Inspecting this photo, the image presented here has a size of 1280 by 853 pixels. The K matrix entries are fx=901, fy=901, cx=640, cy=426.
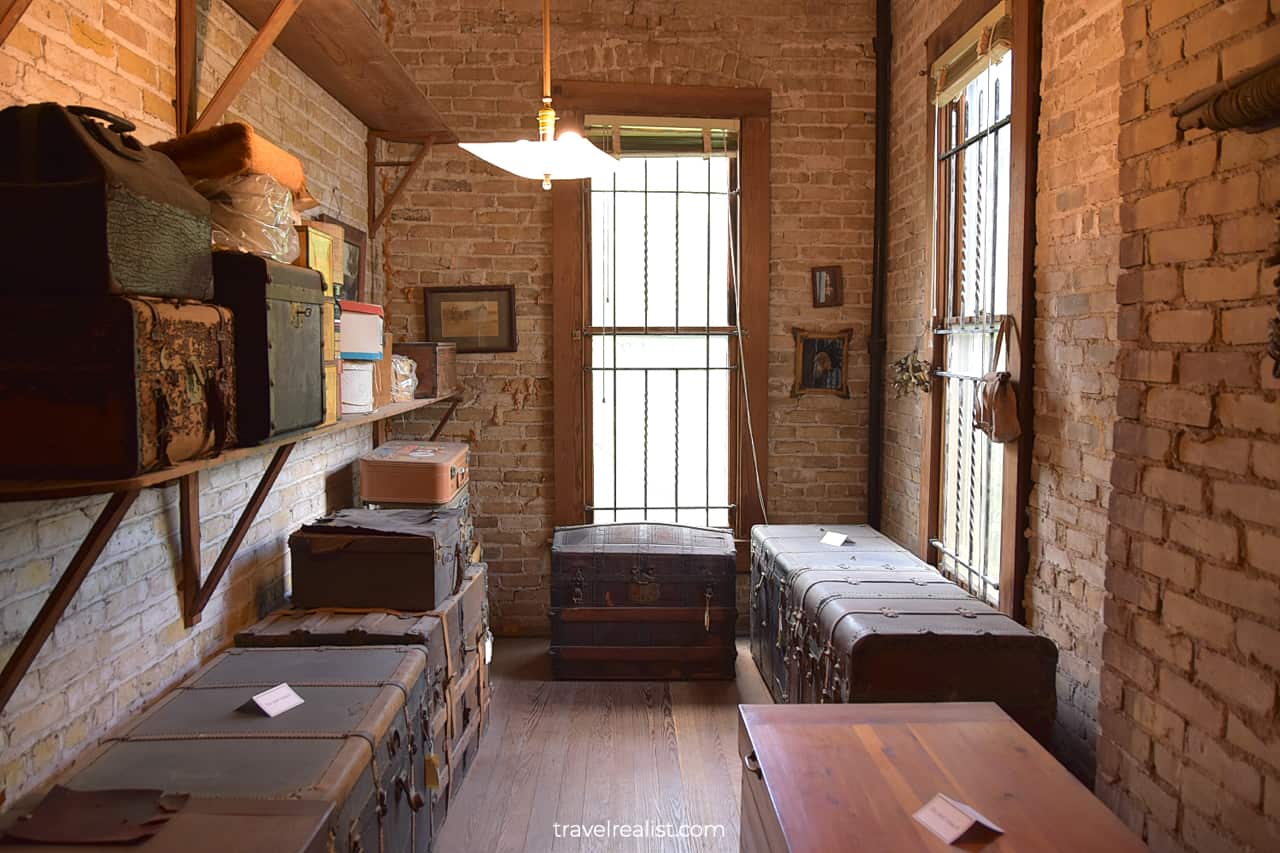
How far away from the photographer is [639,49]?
15.7 feet

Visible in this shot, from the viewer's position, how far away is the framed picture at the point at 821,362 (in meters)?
4.95

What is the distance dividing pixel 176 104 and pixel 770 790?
2359 millimetres

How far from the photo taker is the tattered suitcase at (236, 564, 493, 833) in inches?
110

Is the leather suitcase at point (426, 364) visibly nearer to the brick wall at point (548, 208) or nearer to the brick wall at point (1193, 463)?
the brick wall at point (548, 208)

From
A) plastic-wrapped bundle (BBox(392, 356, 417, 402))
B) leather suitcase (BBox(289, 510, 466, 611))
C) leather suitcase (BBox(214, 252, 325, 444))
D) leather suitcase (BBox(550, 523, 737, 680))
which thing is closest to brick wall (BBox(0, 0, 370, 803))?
leather suitcase (BBox(289, 510, 466, 611))

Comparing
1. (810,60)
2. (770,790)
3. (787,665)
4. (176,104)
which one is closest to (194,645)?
(176,104)

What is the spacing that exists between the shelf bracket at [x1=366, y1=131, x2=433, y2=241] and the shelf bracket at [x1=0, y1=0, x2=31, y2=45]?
8.84 feet

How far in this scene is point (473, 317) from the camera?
191 inches

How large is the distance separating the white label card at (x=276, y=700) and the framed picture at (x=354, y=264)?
221cm

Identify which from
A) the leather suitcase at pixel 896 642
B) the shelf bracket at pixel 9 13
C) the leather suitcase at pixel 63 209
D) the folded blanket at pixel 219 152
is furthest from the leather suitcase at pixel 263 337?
the leather suitcase at pixel 896 642

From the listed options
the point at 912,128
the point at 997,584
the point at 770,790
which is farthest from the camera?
the point at 912,128

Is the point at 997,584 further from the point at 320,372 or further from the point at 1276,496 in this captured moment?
the point at 320,372

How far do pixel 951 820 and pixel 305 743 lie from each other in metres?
1.41

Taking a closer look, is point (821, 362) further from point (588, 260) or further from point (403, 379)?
point (403, 379)
